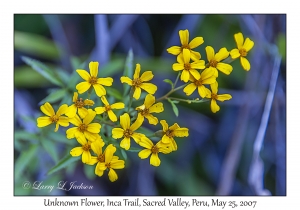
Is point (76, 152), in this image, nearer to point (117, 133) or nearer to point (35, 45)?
point (117, 133)

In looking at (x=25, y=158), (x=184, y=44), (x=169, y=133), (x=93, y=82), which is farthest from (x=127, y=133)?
(x=25, y=158)

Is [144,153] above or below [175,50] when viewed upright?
below

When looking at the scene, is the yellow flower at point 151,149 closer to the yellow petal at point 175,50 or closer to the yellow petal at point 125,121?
the yellow petal at point 125,121

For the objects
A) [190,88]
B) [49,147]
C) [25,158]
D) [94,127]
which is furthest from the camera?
[25,158]

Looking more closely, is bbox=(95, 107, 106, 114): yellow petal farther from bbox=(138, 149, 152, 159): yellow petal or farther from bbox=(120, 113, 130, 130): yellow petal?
bbox=(138, 149, 152, 159): yellow petal

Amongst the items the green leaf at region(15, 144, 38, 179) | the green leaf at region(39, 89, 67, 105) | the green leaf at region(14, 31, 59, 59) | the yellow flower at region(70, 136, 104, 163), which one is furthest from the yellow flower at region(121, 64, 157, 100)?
the green leaf at region(14, 31, 59, 59)

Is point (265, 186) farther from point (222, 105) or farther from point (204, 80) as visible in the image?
point (204, 80)

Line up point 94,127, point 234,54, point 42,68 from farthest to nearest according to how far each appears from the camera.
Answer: point 42,68, point 234,54, point 94,127

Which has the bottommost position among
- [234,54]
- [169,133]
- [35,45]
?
[169,133]
